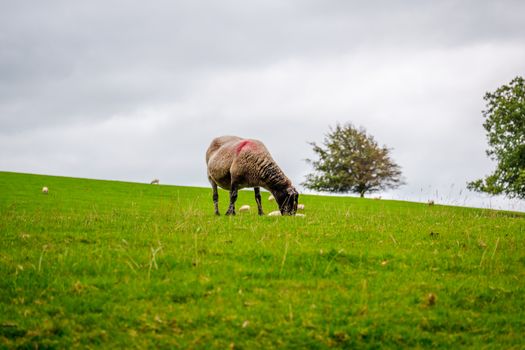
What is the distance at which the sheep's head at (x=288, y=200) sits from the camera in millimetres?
17938

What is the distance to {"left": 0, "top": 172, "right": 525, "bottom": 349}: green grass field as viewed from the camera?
6.31 m

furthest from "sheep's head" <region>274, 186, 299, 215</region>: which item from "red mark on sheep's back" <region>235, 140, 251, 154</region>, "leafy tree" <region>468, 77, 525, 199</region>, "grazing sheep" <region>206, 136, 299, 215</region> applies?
"leafy tree" <region>468, 77, 525, 199</region>

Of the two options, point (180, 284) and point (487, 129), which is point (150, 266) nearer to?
point (180, 284)

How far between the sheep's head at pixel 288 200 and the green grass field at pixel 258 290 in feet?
17.7

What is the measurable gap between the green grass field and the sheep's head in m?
5.41

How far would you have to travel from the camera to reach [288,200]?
707 inches

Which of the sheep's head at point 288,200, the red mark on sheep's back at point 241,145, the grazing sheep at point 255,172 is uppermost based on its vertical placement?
the red mark on sheep's back at point 241,145

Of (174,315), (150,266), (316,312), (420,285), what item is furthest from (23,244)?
(420,285)

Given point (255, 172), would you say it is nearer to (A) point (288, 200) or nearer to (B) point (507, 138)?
(A) point (288, 200)

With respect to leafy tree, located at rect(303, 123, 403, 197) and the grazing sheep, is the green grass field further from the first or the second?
leafy tree, located at rect(303, 123, 403, 197)

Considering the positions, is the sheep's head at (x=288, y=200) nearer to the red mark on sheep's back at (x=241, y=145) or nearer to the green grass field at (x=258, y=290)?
the red mark on sheep's back at (x=241, y=145)

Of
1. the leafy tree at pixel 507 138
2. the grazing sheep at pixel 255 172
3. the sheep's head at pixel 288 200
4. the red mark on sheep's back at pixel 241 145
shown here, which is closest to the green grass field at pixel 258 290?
the sheep's head at pixel 288 200

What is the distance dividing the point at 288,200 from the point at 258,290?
10.5 metres

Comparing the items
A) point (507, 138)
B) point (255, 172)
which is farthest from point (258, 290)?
point (507, 138)
